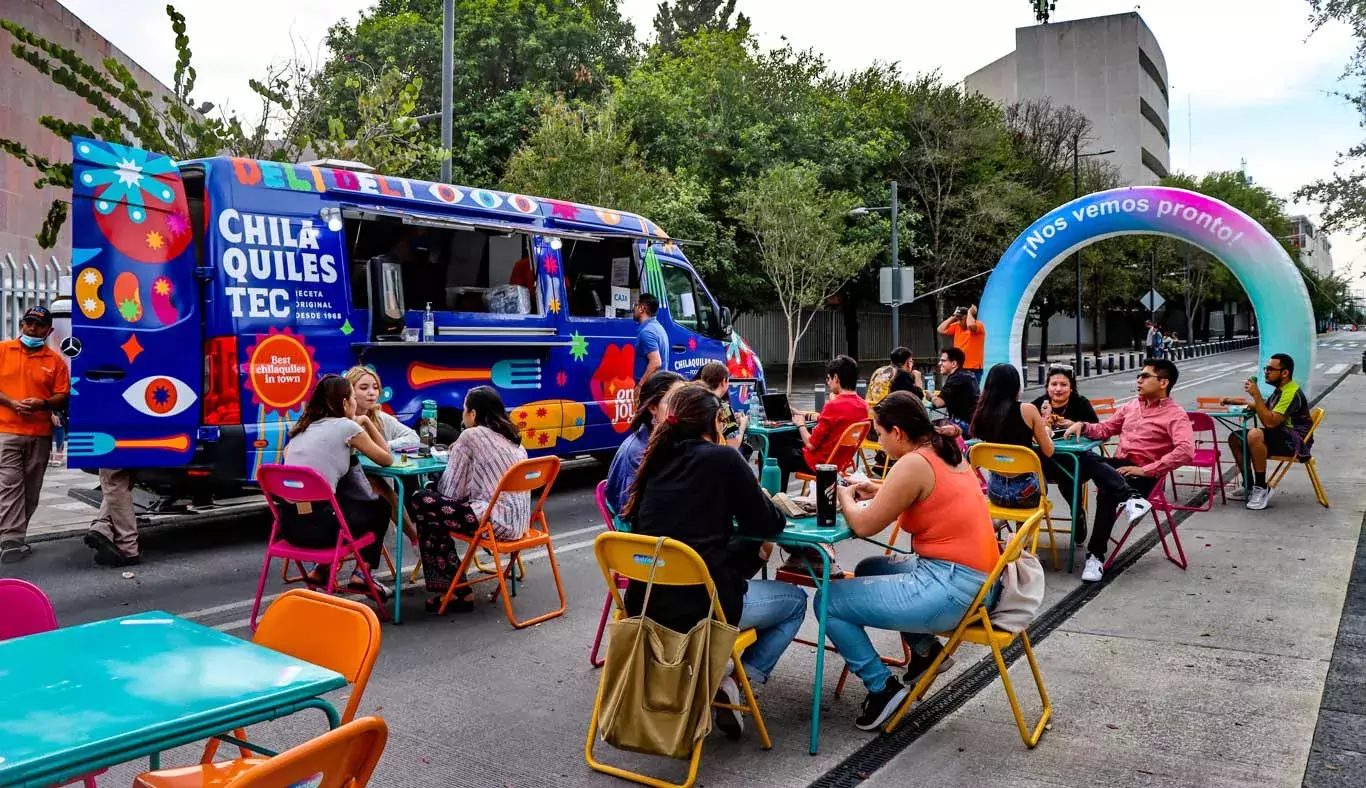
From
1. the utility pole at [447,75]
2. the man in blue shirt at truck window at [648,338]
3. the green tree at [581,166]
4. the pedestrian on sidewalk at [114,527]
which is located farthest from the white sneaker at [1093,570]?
the green tree at [581,166]

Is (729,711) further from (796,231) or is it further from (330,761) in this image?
(796,231)

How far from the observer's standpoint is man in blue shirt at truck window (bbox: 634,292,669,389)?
11.0m

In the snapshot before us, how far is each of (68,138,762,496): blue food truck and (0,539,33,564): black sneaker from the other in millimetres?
1041

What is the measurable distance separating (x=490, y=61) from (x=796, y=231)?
1284 centimetres

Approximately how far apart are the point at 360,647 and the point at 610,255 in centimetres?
901

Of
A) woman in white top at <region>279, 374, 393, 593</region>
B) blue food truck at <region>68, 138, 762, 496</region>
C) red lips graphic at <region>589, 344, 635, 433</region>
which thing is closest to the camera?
woman in white top at <region>279, 374, 393, 593</region>

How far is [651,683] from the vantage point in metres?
3.79

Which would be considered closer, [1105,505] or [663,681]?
[663,681]

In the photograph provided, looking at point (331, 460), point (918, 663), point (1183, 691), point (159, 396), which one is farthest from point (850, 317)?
point (918, 663)

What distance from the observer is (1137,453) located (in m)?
7.83

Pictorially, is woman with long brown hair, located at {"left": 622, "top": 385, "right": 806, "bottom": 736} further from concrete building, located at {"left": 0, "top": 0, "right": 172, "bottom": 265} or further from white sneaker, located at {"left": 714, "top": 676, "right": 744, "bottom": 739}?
concrete building, located at {"left": 0, "top": 0, "right": 172, "bottom": 265}

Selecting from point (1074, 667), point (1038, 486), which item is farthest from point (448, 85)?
point (1074, 667)

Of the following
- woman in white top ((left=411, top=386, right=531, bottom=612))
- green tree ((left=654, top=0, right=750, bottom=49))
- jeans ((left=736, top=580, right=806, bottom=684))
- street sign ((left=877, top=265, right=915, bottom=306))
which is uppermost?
green tree ((left=654, top=0, right=750, bottom=49))

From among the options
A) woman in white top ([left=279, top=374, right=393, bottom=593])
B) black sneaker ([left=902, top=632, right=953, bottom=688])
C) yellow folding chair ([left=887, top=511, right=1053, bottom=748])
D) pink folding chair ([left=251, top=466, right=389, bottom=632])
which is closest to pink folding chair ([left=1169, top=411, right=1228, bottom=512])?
black sneaker ([left=902, top=632, right=953, bottom=688])
